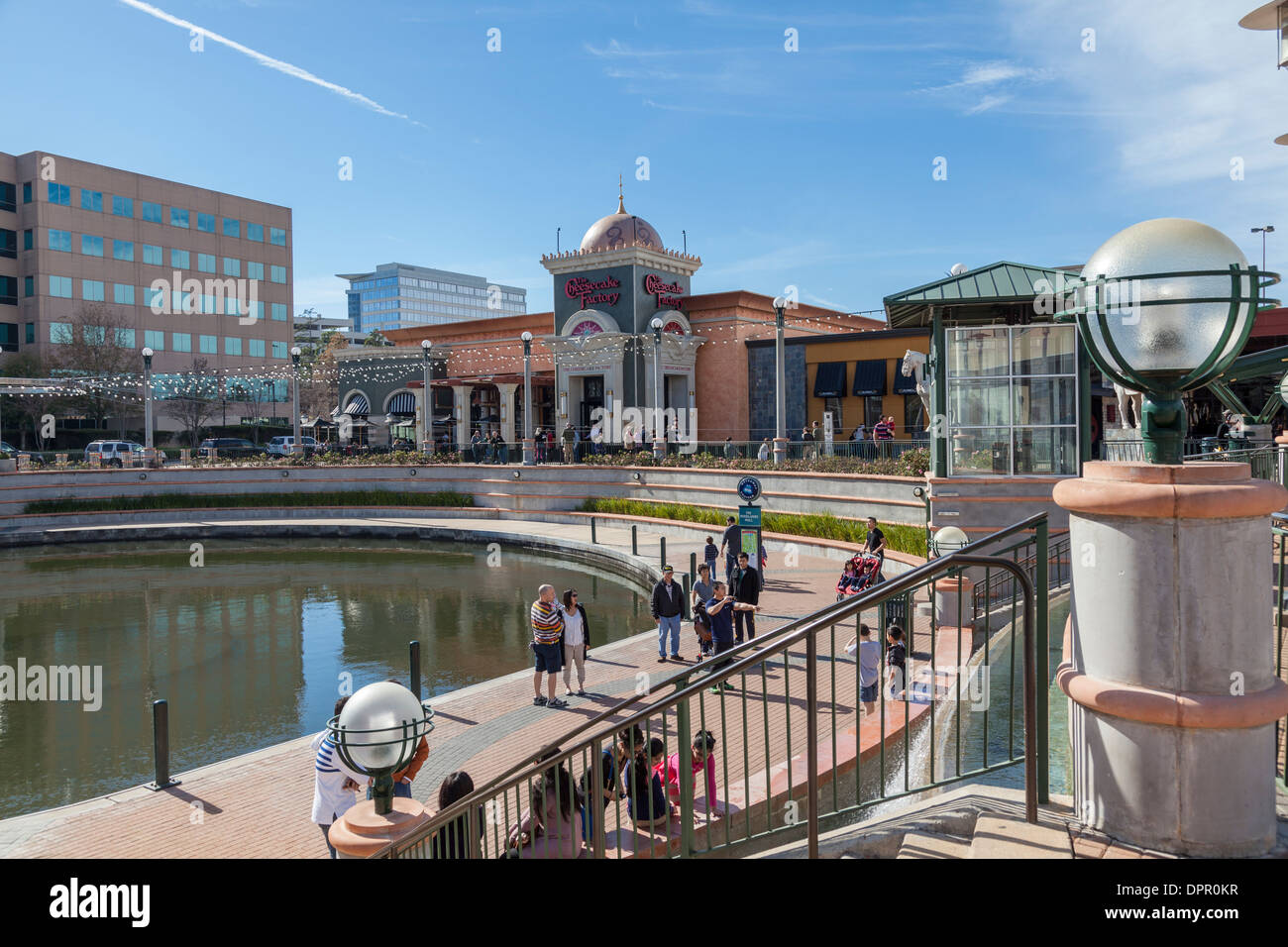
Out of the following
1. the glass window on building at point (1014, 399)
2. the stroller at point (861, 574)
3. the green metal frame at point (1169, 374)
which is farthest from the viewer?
the glass window on building at point (1014, 399)

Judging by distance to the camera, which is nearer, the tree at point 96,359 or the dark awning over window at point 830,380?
the dark awning over window at point 830,380

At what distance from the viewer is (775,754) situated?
8.91 m

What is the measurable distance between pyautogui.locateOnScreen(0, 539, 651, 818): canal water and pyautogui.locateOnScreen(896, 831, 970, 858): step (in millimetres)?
9423

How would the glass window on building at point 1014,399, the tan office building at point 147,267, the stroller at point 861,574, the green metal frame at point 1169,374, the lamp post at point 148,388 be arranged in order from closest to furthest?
the green metal frame at point 1169,374 < the stroller at point 861,574 < the glass window on building at point 1014,399 < the lamp post at point 148,388 < the tan office building at point 147,267

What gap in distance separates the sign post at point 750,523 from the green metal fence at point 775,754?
13.0 feet

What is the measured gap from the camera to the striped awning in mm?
50875

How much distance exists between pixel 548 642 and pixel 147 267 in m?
69.7

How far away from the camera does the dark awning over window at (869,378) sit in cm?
3794

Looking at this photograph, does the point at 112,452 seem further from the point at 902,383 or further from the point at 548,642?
the point at 548,642

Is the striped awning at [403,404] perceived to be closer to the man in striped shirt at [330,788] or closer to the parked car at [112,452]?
the parked car at [112,452]

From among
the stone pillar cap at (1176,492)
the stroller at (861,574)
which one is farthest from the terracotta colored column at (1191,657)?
the stroller at (861,574)

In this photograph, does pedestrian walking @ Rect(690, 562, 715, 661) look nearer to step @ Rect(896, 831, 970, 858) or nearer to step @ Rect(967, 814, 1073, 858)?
step @ Rect(896, 831, 970, 858)
